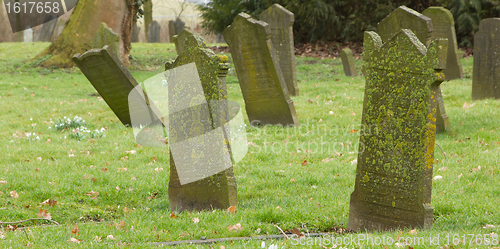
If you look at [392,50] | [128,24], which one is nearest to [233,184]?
[392,50]

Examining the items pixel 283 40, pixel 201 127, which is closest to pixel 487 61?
pixel 283 40

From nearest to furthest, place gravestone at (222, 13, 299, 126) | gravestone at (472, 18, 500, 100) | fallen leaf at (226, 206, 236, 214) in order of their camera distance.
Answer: fallen leaf at (226, 206, 236, 214)
gravestone at (222, 13, 299, 126)
gravestone at (472, 18, 500, 100)

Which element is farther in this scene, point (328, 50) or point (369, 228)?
point (328, 50)

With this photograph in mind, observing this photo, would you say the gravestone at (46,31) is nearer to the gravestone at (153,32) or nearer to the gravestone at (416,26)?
the gravestone at (153,32)

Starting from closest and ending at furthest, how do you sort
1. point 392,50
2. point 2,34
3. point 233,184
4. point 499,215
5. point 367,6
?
1. point 392,50
2. point 499,215
3. point 233,184
4. point 367,6
5. point 2,34

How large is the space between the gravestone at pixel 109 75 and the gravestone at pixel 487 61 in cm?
765

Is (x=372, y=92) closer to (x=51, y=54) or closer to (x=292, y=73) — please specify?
(x=292, y=73)

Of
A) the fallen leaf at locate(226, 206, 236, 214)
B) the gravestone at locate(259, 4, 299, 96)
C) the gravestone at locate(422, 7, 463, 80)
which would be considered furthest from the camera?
the gravestone at locate(422, 7, 463, 80)

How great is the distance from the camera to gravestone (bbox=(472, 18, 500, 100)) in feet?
31.0

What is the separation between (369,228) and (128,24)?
15.5 meters

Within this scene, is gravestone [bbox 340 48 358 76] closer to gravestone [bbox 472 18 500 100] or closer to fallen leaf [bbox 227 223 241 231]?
gravestone [bbox 472 18 500 100]

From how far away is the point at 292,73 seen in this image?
11.6 metres

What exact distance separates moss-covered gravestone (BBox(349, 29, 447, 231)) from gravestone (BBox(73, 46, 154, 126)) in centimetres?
518

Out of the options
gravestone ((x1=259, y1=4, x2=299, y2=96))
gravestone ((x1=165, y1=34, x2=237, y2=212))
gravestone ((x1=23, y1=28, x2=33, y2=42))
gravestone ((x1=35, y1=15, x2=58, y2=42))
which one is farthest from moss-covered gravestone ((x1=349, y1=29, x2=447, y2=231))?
gravestone ((x1=35, y1=15, x2=58, y2=42))
